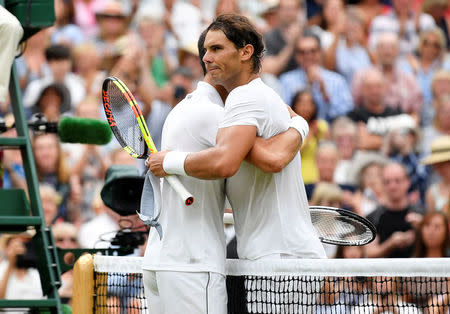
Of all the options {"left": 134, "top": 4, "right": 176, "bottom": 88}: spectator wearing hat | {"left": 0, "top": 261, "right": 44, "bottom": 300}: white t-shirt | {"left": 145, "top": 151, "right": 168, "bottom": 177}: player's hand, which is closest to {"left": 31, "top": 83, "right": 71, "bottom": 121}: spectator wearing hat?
{"left": 134, "top": 4, "right": 176, "bottom": 88}: spectator wearing hat

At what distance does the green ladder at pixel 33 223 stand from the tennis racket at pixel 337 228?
1024mm

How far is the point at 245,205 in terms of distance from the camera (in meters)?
4.11

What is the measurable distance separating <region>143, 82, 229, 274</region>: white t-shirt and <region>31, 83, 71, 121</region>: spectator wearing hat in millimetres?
5172

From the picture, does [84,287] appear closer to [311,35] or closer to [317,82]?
[317,82]

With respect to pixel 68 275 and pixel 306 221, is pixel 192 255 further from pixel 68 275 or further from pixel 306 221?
pixel 68 275

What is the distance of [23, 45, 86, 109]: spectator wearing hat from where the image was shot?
913cm

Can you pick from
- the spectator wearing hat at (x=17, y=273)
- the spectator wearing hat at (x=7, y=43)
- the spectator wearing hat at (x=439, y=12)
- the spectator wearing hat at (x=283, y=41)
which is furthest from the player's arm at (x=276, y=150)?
the spectator wearing hat at (x=439, y=12)

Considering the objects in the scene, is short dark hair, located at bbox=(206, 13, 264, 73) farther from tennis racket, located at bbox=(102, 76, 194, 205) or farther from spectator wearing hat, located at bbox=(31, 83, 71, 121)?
spectator wearing hat, located at bbox=(31, 83, 71, 121)

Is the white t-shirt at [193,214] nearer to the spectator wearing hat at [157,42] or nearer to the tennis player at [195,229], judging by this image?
the tennis player at [195,229]

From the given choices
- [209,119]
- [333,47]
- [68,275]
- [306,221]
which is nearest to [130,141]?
[209,119]

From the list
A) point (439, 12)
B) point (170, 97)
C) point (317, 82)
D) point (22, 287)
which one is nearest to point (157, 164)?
point (22, 287)

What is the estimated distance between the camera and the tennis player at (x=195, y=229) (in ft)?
12.8

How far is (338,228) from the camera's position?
4805mm

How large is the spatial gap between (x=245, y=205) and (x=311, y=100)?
221 inches
